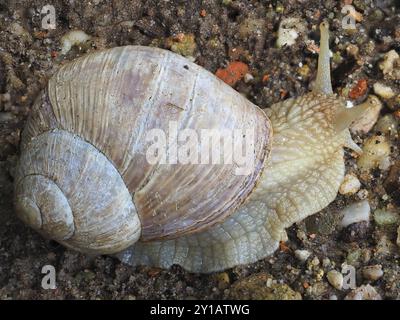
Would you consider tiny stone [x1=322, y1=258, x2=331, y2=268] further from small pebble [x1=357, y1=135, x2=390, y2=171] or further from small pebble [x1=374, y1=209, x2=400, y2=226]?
small pebble [x1=357, y1=135, x2=390, y2=171]

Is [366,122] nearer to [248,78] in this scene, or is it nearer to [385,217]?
[385,217]

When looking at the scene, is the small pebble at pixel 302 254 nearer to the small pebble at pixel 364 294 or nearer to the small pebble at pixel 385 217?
the small pebble at pixel 364 294

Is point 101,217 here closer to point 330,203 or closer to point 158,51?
point 158,51

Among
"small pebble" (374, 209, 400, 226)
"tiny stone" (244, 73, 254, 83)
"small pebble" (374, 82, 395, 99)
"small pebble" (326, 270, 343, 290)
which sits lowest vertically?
"small pebble" (326, 270, 343, 290)

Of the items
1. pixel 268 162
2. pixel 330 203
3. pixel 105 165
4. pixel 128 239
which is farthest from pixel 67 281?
pixel 330 203

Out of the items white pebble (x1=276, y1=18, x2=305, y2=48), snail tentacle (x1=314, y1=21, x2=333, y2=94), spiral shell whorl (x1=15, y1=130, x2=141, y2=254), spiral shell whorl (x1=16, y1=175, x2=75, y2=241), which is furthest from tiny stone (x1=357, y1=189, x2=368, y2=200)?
spiral shell whorl (x1=16, y1=175, x2=75, y2=241)
